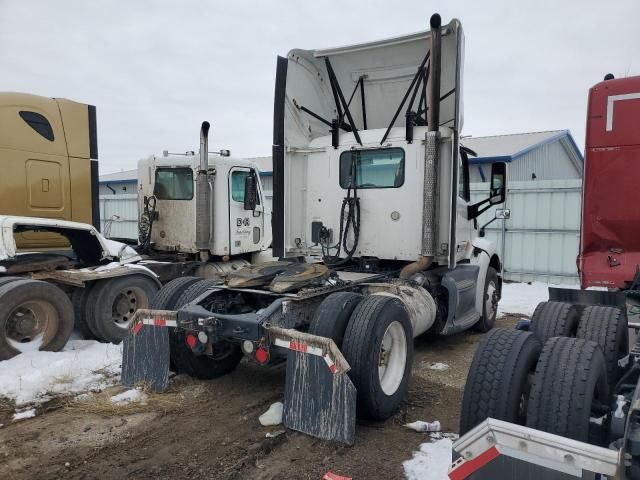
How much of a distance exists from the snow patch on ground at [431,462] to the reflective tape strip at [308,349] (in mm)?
820

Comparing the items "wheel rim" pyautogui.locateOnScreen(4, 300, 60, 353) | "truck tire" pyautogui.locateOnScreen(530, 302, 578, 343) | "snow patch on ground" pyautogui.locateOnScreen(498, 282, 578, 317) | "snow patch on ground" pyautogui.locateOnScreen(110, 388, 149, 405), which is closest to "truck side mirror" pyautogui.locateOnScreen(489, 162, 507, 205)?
"truck tire" pyautogui.locateOnScreen(530, 302, 578, 343)

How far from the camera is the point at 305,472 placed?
3.44 m

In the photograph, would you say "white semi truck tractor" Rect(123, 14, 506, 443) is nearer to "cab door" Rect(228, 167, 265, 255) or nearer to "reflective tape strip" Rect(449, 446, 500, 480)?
"reflective tape strip" Rect(449, 446, 500, 480)

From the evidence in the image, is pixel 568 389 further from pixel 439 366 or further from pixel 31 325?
pixel 31 325

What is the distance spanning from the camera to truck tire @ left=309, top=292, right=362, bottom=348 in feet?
13.6

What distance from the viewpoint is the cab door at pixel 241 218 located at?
9055 millimetres

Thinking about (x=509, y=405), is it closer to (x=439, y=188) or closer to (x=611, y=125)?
(x=611, y=125)

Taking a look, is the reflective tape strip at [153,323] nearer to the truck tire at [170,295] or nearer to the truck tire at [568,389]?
the truck tire at [170,295]

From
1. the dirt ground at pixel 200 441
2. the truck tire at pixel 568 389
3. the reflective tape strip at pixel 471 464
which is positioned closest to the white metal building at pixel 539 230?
the dirt ground at pixel 200 441

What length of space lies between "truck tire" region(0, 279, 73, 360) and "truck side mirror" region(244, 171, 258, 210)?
3.53m

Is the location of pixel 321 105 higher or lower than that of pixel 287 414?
higher

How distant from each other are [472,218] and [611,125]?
2491mm

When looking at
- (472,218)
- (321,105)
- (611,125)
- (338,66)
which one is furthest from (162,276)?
(611,125)

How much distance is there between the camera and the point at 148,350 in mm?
4680
